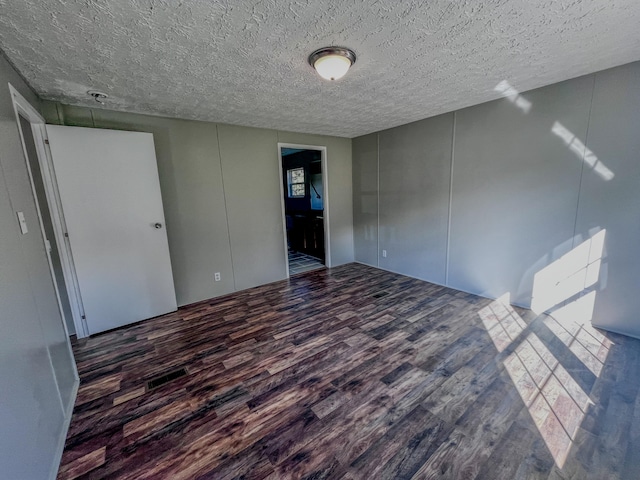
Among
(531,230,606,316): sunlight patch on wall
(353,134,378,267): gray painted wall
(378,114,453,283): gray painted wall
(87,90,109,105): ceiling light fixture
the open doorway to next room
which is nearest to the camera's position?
(87,90,109,105): ceiling light fixture

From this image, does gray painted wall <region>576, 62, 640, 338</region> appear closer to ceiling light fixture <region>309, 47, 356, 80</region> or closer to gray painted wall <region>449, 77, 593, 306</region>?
gray painted wall <region>449, 77, 593, 306</region>

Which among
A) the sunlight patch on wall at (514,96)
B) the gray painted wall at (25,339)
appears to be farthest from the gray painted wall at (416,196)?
the gray painted wall at (25,339)

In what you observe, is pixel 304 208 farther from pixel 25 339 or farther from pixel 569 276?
pixel 25 339

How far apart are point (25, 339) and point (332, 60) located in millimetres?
2397

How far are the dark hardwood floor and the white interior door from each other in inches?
13.4

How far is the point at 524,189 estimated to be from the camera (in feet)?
9.41

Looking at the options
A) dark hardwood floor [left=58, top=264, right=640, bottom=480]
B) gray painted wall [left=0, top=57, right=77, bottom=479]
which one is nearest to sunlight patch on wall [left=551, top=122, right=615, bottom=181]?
dark hardwood floor [left=58, top=264, right=640, bottom=480]

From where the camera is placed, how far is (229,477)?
4.42ft

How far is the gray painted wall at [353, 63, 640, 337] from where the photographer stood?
90.9 inches

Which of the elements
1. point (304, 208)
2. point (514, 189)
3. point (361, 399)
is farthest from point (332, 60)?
point (304, 208)

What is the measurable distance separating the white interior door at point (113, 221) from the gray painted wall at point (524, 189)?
134 inches

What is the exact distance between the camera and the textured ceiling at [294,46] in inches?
55.2

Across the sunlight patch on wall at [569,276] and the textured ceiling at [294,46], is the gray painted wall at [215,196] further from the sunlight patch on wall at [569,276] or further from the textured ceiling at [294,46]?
the sunlight patch on wall at [569,276]

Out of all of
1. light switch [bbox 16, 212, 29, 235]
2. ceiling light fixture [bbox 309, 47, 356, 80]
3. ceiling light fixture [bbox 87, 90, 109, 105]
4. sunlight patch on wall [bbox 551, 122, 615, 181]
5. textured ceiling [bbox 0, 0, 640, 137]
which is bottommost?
light switch [bbox 16, 212, 29, 235]
